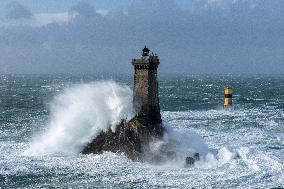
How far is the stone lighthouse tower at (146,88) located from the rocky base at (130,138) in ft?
2.46

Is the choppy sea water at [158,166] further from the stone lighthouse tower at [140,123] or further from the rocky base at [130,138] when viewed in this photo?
the stone lighthouse tower at [140,123]

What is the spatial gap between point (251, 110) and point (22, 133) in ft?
123

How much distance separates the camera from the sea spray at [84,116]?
1708 inches

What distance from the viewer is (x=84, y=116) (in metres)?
47.6

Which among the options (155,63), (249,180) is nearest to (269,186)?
(249,180)

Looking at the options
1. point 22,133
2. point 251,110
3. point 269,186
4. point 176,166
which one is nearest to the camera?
point 269,186

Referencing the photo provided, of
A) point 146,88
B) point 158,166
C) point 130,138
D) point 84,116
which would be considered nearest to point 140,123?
point 130,138

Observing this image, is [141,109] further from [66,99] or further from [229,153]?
[66,99]

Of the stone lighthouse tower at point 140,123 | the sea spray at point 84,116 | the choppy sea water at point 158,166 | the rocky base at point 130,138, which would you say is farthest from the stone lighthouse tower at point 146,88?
A: the choppy sea water at point 158,166

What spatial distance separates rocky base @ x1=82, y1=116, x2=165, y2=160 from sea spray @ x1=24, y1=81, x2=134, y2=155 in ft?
4.25

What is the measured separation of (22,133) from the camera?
51469mm

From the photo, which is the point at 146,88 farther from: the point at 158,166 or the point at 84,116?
the point at 158,166

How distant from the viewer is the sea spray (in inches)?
1708

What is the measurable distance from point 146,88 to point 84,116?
319 inches
